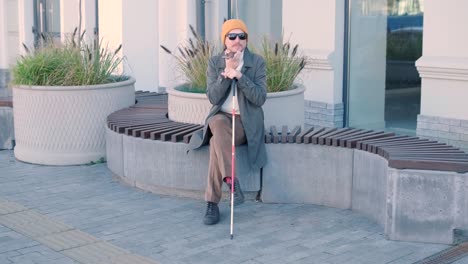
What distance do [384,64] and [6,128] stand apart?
5.05 meters

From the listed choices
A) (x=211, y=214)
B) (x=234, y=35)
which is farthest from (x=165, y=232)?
(x=234, y=35)

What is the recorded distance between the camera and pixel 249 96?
22.8 feet

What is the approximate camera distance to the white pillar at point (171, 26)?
1306 centimetres

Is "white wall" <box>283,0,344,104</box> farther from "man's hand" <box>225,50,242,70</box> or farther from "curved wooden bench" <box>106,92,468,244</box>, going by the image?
"man's hand" <box>225,50,242,70</box>

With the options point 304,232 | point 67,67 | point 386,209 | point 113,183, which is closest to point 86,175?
point 113,183

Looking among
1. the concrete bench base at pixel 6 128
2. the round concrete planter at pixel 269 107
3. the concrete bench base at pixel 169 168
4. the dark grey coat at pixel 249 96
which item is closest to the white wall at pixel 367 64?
the round concrete planter at pixel 269 107

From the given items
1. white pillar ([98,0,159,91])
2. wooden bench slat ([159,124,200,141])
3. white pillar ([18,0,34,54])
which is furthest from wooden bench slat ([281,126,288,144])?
white pillar ([18,0,34,54])

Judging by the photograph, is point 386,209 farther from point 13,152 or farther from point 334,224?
point 13,152

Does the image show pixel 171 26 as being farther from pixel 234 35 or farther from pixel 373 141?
pixel 373 141

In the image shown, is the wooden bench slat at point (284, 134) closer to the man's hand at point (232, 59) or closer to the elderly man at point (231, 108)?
the elderly man at point (231, 108)

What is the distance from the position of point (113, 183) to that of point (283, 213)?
86.1 inches

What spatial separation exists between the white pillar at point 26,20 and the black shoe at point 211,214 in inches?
425

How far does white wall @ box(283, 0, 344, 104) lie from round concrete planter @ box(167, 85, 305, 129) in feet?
6.02

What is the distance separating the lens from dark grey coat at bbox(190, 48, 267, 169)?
697 cm
